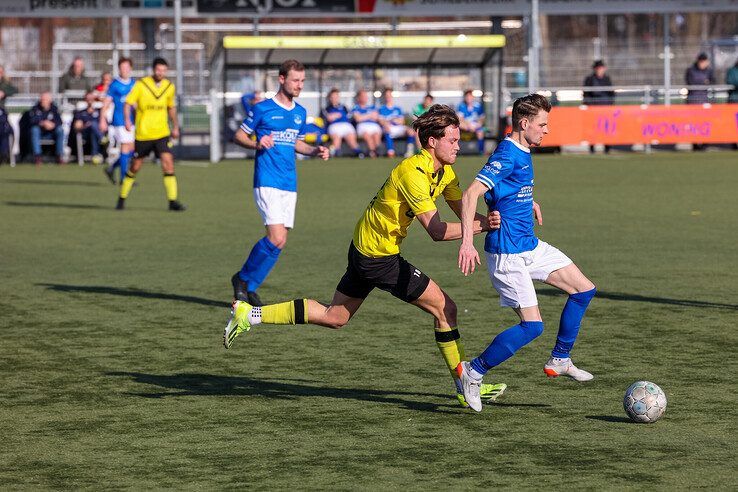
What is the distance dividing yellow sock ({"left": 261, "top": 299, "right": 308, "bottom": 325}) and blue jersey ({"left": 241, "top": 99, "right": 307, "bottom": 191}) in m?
3.20

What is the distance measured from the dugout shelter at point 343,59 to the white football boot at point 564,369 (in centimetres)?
2272

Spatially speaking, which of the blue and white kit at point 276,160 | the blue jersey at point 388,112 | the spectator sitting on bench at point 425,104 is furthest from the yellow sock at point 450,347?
the blue jersey at point 388,112

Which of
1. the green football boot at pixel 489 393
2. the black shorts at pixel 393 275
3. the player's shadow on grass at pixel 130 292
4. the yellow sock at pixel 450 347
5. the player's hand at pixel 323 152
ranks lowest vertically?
the green football boot at pixel 489 393

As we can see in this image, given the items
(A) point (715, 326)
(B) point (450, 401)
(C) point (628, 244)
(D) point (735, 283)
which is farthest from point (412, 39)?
(B) point (450, 401)

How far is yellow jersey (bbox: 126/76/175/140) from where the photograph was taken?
59.2ft

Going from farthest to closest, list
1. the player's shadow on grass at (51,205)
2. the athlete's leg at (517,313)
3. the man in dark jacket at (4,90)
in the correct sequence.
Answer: the man in dark jacket at (4,90) < the player's shadow on grass at (51,205) < the athlete's leg at (517,313)

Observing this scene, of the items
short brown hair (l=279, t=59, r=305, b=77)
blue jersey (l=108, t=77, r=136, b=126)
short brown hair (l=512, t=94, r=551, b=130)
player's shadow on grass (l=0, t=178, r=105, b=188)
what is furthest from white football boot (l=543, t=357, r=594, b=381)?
player's shadow on grass (l=0, t=178, r=105, b=188)

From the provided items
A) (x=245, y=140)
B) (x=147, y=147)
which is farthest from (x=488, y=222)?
(x=147, y=147)

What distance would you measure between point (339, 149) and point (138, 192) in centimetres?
941

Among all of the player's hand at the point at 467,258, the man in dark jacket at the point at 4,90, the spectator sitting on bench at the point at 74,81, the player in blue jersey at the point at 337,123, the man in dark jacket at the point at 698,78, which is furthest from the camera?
the man in dark jacket at the point at 698,78

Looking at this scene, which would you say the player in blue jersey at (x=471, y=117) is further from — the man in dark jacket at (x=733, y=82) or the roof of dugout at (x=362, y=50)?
the man in dark jacket at (x=733, y=82)

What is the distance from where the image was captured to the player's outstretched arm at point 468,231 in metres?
6.78

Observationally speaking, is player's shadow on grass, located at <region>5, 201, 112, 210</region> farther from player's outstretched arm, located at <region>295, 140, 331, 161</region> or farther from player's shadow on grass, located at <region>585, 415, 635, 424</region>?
player's shadow on grass, located at <region>585, 415, 635, 424</region>

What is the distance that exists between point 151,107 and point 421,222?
11.6 metres
